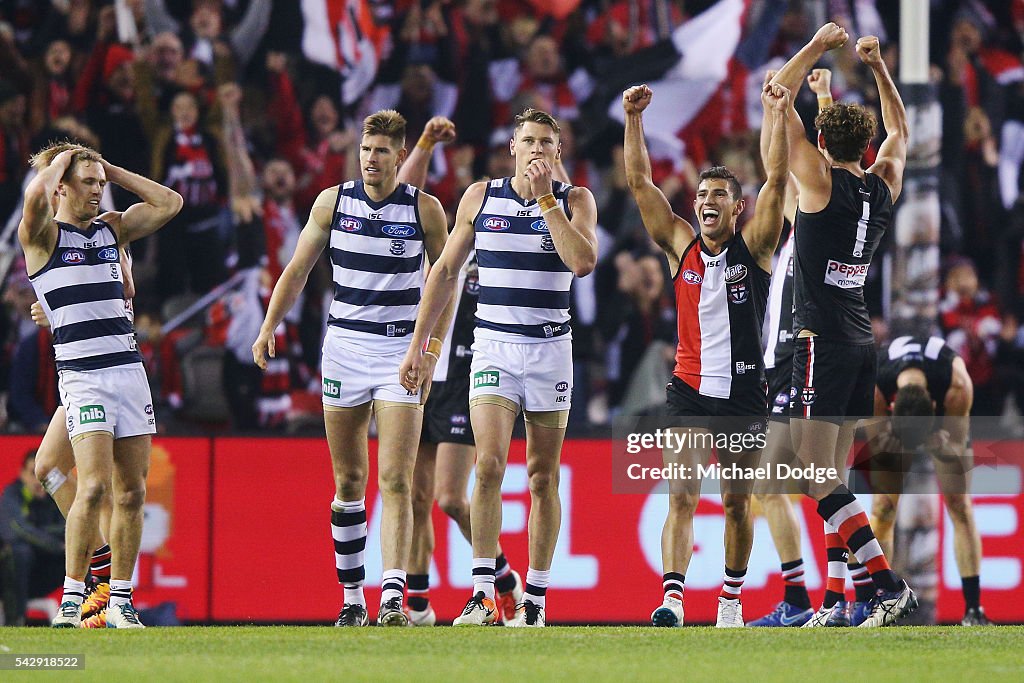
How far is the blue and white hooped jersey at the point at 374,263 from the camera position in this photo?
7867mm

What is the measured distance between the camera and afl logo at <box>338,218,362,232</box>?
310 inches

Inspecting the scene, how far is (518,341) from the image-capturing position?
300 inches

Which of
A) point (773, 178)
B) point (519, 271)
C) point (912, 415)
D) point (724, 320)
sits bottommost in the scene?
point (912, 415)

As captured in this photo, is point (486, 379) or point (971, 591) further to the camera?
point (971, 591)

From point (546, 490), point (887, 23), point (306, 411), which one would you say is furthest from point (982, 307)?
point (546, 490)

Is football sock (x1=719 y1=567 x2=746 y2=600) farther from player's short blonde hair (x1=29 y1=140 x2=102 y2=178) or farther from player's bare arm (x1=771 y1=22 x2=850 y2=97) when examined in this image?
player's short blonde hair (x1=29 y1=140 x2=102 y2=178)

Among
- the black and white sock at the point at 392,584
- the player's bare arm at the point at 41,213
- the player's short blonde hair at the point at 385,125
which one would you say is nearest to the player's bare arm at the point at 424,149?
the player's short blonde hair at the point at 385,125

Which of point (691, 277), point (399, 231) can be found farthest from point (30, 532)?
point (691, 277)

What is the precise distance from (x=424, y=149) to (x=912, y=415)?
3.69m

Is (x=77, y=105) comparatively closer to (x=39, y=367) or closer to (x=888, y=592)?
(x=39, y=367)

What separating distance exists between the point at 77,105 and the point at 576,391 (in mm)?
5178

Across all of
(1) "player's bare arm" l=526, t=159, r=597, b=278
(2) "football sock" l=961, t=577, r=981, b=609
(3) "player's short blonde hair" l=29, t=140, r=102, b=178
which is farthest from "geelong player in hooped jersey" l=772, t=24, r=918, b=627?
(3) "player's short blonde hair" l=29, t=140, r=102, b=178

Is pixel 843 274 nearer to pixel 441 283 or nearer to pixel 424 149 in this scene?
pixel 441 283

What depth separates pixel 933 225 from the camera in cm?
1001
